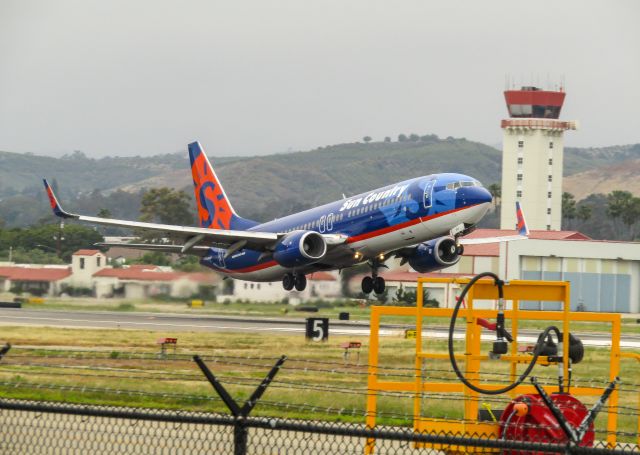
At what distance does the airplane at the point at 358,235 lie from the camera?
4491 centimetres

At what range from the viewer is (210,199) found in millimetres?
64688

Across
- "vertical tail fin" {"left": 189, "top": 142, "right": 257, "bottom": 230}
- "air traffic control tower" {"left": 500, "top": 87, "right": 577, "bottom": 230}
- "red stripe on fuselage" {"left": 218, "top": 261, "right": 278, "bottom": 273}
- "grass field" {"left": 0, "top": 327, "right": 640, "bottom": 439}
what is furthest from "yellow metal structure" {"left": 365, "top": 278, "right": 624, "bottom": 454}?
"air traffic control tower" {"left": 500, "top": 87, "right": 577, "bottom": 230}

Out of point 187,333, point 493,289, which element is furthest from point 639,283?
point 493,289

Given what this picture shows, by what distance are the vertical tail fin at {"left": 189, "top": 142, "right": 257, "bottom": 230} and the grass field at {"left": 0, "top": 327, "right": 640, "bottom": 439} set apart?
16.7 m

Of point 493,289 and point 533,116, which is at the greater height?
point 533,116

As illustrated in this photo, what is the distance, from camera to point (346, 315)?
59594 mm

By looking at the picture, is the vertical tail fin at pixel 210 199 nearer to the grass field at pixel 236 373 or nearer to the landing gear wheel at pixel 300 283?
the landing gear wheel at pixel 300 283

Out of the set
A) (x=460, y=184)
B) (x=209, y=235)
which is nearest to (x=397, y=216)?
(x=460, y=184)

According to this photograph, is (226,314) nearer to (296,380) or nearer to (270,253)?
(270,253)

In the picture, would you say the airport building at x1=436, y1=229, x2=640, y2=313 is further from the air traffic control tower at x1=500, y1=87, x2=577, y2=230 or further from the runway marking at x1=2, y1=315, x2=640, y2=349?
the air traffic control tower at x1=500, y1=87, x2=577, y2=230

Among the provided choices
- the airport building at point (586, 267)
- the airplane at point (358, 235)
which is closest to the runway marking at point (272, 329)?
the airplane at point (358, 235)

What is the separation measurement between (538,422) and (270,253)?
38947mm

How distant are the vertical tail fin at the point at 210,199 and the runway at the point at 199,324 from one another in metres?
4.60

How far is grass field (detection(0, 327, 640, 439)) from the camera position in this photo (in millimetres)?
20797
